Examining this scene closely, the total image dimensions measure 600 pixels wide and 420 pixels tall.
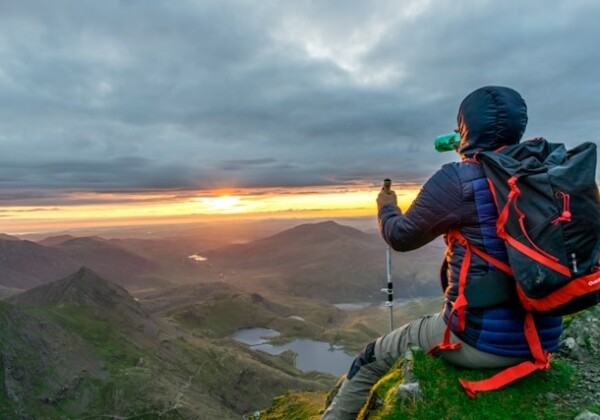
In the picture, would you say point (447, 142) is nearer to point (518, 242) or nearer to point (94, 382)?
point (518, 242)

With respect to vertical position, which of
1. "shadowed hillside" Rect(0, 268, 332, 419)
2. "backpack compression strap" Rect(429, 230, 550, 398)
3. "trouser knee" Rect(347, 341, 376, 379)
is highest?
"backpack compression strap" Rect(429, 230, 550, 398)

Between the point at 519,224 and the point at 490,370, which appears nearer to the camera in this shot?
the point at 519,224

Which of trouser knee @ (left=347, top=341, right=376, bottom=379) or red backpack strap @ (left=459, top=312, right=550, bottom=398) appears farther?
trouser knee @ (left=347, top=341, right=376, bottom=379)

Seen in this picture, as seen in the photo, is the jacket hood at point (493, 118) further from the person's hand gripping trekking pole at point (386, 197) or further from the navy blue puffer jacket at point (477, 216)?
the person's hand gripping trekking pole at point (386, 197)

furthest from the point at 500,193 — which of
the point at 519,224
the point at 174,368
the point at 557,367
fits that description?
the point at 174,368

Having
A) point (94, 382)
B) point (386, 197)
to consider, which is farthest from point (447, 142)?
point (94, 382)

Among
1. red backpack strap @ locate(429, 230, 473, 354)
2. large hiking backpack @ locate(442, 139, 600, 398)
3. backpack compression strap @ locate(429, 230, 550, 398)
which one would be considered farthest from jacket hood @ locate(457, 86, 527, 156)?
backpack compression strap @ locate(429, 230, 550, 398)

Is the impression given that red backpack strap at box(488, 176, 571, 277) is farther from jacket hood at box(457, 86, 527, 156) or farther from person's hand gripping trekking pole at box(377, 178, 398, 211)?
person's hand gripping trekking pole at box(377, 178, 398, 211)

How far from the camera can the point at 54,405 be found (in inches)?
5876

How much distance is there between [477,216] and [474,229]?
235mm

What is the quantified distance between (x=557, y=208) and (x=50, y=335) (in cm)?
22019

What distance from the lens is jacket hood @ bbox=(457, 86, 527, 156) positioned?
23.1 ft

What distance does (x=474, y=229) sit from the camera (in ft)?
22.7

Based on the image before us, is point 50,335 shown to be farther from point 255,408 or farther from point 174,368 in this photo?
point 255,408
